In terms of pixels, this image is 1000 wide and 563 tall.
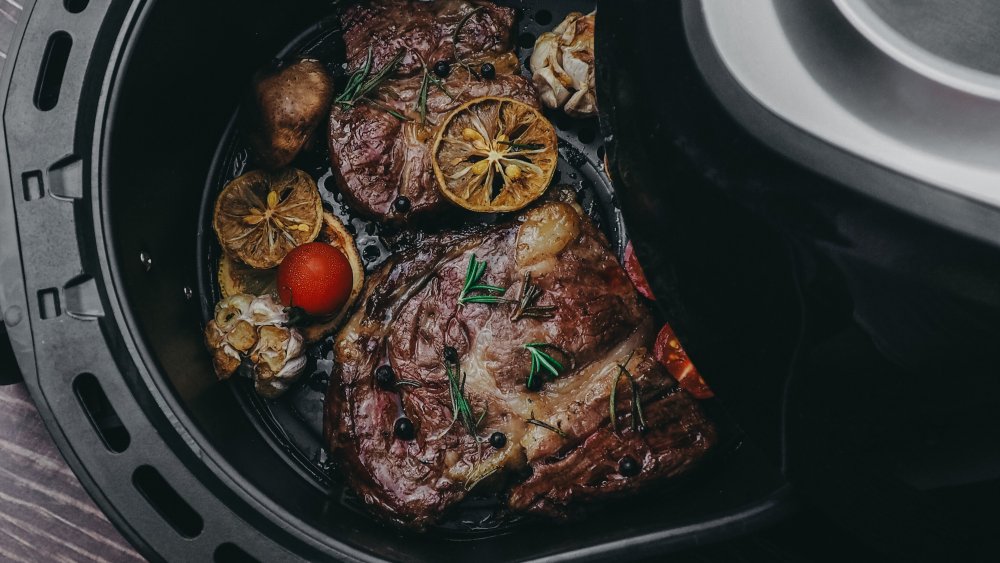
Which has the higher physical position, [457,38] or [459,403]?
[457,38]

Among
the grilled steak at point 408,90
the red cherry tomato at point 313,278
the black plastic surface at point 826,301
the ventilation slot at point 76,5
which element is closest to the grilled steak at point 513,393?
the red cherry tomato at point 313,278

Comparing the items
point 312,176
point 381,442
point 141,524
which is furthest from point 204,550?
point 312,176

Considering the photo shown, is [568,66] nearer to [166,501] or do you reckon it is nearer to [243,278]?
[243,278]

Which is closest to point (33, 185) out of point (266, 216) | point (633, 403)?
point (266, 216)

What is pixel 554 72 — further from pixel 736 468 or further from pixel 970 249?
pixel 970 249

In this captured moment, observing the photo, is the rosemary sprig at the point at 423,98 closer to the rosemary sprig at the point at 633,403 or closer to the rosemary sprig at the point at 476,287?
the rosemary sprig at the point at 476,287

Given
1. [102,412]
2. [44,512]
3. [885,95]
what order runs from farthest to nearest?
[44,512]
[102,412]
[885,95]
